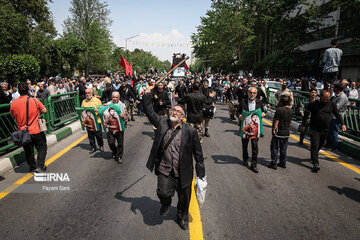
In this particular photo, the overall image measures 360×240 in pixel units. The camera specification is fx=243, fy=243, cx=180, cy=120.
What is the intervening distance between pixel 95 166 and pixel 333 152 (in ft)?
20.8

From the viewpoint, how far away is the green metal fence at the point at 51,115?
6034 millimetres

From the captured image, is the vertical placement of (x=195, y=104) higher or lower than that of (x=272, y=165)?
higher

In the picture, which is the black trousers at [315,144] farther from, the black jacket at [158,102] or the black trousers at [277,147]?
the black jacket at [158,102]

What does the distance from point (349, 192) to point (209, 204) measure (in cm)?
264

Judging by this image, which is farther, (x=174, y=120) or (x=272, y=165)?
(x=272, y=165)

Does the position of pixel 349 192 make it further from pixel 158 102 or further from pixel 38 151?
pixel 38 151

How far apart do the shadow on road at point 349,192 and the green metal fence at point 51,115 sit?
7194 millimetres

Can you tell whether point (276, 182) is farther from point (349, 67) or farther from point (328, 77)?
point (349, 67)

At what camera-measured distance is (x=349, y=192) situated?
14.5 feet

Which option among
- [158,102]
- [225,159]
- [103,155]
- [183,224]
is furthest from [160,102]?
[183,224]

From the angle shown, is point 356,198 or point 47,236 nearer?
point 47,236

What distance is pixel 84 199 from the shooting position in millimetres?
4109

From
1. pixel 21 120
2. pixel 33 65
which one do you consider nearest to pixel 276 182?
pixel 21 120

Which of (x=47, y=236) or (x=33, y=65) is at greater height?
(x=33, y=65)
